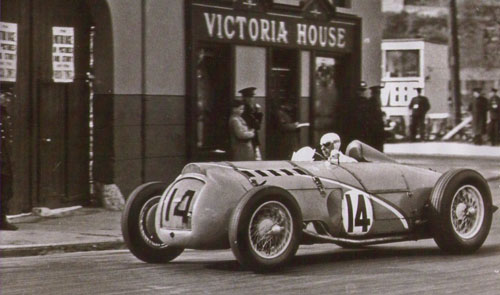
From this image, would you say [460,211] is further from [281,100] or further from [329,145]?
[281,100]

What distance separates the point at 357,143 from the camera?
11297 millimetres

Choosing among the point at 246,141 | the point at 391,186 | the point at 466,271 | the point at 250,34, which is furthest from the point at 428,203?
the point at 250,34

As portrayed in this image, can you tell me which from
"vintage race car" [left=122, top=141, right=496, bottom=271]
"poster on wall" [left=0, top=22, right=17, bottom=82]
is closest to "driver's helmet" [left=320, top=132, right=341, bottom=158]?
"vintage race car" [left=122, top=141, right=496, bottom=271]

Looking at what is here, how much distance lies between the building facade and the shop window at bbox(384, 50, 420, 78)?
15.0 meters

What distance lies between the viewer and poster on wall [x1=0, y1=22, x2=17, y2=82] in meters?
14.6

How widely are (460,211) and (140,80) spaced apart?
7.20 meters

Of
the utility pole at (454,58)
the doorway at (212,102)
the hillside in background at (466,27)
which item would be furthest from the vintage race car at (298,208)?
the utility pole at (454,58)

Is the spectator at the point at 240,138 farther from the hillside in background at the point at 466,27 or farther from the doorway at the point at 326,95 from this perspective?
the hillside in background at the point at 466,27

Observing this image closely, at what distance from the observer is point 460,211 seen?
35.6ft

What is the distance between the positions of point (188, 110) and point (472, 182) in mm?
7653

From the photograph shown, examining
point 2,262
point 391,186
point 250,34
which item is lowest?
point 2,262

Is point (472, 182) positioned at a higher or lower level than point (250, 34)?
lower

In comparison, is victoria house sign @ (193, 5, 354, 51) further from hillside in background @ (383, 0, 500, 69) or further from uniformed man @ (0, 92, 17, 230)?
hillside in background @ (383, 0, 500, 69)

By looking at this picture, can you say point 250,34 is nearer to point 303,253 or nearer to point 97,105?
point 97,105
